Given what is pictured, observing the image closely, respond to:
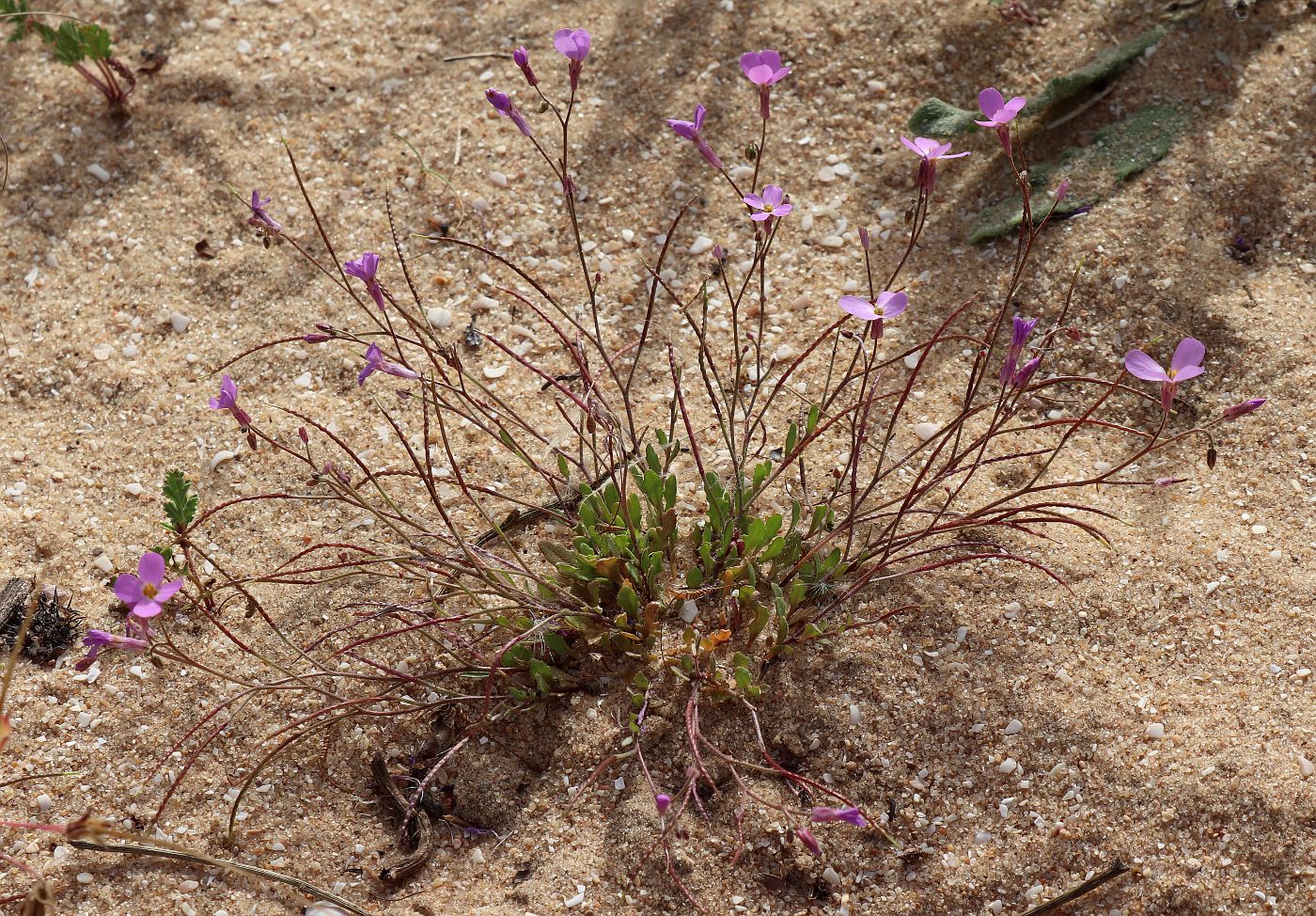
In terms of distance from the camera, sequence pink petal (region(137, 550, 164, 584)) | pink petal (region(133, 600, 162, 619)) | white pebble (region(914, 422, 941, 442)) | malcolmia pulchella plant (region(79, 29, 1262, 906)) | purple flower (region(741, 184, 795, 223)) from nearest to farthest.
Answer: pink petal (region(133, 600, 162, 619)) → pink petal (region(137, 550, 164, 584)) → purple flower (region(741, 184, 795, 223)) → malcolmia pulchella plant (region(79, 29, 1262, 906)) → white pebble (region(914, 422, 941, 442))

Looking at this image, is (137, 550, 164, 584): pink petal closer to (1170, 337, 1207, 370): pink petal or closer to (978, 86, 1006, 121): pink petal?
(978, 86, 1006, 121): pink petal

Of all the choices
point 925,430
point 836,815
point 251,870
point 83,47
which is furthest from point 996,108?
point 83,47

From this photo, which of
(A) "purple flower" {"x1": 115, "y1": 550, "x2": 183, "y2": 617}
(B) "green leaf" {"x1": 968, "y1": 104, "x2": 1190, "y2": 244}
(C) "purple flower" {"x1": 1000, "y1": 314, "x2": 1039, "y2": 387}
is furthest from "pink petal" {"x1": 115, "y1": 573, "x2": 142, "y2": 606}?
(B) "green leaf" {"x1": 968, "y1": 104, "x2": 1190, "y2": 244}

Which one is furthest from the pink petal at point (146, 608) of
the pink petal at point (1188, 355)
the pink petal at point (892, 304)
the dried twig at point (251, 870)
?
the pink petal at point (1188, 355)

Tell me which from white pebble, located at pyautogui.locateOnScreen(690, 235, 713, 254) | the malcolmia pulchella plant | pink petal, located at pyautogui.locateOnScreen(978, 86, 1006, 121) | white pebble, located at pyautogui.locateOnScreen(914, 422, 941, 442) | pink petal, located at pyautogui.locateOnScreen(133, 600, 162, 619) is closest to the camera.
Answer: pink petal, located at pyautogui.locateOnScreen(133, 600, 162, 619)

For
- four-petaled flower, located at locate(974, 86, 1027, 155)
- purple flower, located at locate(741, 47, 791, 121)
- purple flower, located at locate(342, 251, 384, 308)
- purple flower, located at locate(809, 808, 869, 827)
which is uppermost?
purple flower, located at locate(741, 47, 791, 121)

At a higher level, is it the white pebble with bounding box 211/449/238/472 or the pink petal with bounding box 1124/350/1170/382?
the pink petal with bounding box 1124/350/1170/382

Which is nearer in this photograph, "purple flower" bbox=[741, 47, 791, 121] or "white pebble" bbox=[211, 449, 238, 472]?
"purple flower" bbox=[741, 47, 791, 121]

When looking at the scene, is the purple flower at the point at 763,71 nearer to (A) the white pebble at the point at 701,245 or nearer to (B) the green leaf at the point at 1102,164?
(A) the white pebble at the point at 701,245

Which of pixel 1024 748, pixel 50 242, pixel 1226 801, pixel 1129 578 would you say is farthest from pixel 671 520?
pixel 50 242
